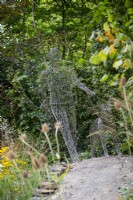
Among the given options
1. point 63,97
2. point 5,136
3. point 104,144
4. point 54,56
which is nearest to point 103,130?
point 104,144

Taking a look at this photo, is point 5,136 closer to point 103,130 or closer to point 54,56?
point 54,56

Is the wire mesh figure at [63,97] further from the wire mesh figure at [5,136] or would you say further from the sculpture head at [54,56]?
the wire mesh figure at [5,136]

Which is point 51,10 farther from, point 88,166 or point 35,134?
point 88,166

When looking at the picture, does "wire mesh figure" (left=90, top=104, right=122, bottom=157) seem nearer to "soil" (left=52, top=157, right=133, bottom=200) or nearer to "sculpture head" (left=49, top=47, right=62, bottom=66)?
"soil" (left=52, top=157, right=133, bottom=200)

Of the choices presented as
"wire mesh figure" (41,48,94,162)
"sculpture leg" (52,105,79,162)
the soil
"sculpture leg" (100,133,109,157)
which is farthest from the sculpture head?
the soil

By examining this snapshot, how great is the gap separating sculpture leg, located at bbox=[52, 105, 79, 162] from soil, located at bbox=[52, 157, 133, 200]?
92 cm

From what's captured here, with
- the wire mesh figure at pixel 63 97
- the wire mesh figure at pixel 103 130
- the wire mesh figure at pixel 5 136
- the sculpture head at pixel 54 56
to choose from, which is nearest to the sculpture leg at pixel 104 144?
the wire mesh figure at pixel 103 130

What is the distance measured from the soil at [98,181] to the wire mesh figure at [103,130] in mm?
464

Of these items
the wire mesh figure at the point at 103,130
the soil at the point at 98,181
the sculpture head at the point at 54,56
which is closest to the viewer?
the soil at the point at 98,181

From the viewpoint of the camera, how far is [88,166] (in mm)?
5512

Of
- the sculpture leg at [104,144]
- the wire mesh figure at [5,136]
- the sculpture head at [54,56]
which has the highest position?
the sculpture head at [54,56]

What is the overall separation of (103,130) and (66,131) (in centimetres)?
131

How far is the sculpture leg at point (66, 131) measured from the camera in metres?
6.53

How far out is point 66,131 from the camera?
662 cm
